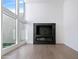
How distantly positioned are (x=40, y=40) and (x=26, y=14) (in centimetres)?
149

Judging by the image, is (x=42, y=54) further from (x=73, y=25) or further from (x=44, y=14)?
(x=44, y=14)

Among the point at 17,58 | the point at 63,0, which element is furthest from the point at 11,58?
the point at 63,0

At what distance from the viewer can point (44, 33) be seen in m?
6.60

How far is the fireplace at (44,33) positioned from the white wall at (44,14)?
269 millimetres

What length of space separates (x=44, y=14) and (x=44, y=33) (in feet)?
3.16

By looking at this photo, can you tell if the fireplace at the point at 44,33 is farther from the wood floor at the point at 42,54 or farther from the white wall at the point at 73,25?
the wood floor at the point at 42,54

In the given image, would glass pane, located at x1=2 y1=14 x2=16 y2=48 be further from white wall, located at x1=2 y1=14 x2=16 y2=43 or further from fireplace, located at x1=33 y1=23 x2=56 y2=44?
fireplace, located at x1=33 y1=23 x2=56 y2=44

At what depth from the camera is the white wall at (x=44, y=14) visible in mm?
6695

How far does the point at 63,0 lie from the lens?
21.9 ft

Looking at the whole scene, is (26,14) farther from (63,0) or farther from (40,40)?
(63,0)

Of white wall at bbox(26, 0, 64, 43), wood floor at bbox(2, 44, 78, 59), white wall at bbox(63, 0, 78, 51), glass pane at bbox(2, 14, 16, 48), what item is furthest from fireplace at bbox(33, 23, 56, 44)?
wood floor at bbox(2, 44, 78, 59)

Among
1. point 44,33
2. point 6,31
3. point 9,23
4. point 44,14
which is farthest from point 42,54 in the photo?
point 44,14

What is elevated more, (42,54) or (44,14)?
(44,14)

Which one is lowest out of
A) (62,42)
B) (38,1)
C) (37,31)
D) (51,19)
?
(62,42)
